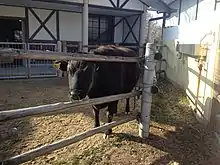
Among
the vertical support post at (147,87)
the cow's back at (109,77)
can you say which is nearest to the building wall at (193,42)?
the vertical support post at (147,87)

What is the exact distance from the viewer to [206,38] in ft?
14.2

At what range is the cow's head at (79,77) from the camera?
2.79 meters

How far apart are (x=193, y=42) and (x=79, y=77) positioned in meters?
3.74

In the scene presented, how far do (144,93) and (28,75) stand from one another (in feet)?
19.6

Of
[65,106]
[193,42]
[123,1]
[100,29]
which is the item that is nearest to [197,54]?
[193,42]

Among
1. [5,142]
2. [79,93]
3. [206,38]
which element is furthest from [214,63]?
[5,142]

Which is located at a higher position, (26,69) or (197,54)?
(197,54)

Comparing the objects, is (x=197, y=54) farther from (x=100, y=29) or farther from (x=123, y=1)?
(x=100, y=29)

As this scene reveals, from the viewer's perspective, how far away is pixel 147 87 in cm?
314

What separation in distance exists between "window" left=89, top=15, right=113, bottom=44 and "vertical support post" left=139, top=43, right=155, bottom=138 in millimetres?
9741

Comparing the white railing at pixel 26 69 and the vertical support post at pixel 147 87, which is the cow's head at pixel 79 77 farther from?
the white railing at pixel 26 69

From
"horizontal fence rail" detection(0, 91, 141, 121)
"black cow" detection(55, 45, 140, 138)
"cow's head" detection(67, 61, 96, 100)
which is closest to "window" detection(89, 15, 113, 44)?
"black cow" detection(55, 45, 140, 138)

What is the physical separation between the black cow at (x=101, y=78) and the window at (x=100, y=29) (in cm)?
866

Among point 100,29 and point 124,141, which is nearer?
point 124,141
